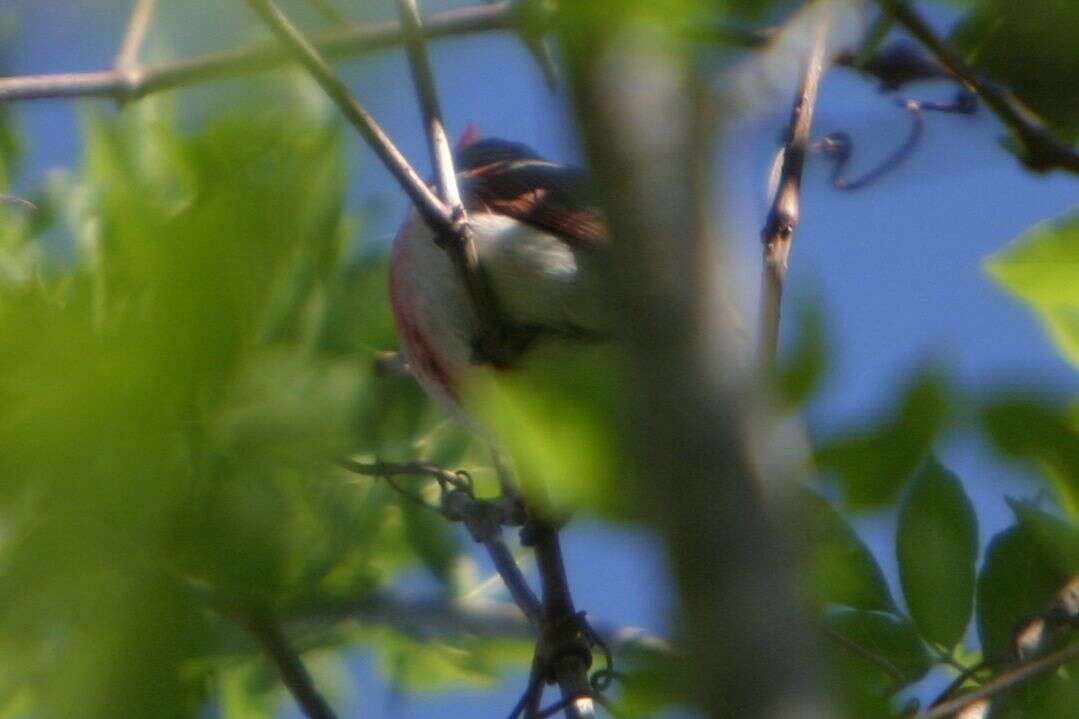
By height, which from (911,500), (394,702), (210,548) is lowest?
(394,702)

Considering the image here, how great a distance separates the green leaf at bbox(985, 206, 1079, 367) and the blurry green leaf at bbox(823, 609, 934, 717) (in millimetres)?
547

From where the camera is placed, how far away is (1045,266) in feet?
4.79

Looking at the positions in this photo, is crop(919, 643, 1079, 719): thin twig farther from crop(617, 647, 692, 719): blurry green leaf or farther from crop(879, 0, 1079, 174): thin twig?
crop(879, 0, 1079, 174): thin twig

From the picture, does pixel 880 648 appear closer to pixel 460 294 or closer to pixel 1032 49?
pixel 1032 49

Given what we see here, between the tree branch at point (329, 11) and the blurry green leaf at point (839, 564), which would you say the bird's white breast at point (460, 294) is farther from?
the tree branch at point (329, 11)

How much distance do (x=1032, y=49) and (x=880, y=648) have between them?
2.74 feet

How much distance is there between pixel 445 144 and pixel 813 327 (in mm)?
1472

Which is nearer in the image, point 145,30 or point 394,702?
point 145,30

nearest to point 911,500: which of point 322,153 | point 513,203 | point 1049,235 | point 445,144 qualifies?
point 1049,235

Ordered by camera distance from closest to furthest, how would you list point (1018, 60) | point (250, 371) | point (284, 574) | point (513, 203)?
point (250, 371)
point (284, 574)
point (1018, 60)
point (513, 203)

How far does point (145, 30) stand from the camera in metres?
1.26

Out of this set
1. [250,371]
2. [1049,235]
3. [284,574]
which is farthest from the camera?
[1049,235]

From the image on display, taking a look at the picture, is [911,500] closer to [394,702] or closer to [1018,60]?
[1018,60]

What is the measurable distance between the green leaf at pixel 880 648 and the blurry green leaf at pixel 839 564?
0.07 feet
